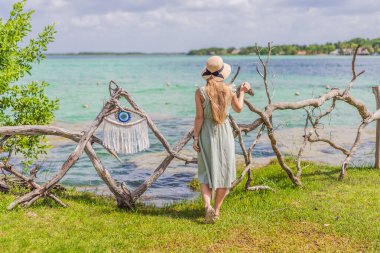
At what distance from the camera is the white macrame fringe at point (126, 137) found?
8.70 meters

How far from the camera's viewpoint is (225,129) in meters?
7.65

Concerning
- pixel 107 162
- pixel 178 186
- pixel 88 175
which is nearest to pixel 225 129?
pixel 178 186

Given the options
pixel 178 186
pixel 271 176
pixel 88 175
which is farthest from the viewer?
pixel 88 175

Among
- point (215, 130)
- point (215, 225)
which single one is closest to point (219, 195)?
point (215, 225)

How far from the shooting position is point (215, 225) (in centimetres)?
766

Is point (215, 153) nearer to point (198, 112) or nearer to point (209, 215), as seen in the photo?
point (198, 112)

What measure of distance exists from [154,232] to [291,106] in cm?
421

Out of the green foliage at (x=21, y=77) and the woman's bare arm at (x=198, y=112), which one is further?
the green foliage at (x=21, y=77)

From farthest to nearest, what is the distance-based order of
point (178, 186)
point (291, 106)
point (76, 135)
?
point (178, 186) → point (291, 106) → point (76, 135)

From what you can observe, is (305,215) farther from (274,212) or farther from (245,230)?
(245,230)

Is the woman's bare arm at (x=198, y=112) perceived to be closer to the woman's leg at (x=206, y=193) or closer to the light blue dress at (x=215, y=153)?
the light blue dress at (x=215, y=153)

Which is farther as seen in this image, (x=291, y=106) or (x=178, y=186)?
(x=178, y=186)

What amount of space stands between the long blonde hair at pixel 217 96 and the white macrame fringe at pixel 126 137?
71.9 inches

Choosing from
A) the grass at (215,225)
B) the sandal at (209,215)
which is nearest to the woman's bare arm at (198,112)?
the sandal at (209,215)
